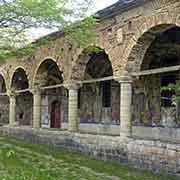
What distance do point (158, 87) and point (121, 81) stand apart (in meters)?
4.57

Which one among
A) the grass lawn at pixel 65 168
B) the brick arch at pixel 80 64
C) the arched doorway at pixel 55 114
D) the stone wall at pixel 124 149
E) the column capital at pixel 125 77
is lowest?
the grass lawn at pixel 65 168

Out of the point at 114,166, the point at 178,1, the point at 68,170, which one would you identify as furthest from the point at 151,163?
the point at 178,1

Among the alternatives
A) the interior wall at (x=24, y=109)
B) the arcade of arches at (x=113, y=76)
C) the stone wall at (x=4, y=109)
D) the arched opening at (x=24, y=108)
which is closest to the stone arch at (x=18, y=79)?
the arcade of arches at (x=113, y=76)

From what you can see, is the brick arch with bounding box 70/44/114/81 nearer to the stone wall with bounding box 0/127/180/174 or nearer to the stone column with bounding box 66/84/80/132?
the stone column with bounding box 66/84/80/132

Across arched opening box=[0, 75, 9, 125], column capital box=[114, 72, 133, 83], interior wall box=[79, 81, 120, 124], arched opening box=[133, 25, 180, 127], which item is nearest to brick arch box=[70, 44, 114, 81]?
arched opening box=[133, 25, 180, 127]

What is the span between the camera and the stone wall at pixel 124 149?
1066 cm

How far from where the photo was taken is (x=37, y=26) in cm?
1161

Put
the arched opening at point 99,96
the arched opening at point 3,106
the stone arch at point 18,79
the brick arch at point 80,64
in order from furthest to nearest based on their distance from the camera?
the arched opening at point 3,106 → the stone arch at point 18,79 → the arched opening at point 99,96 → the brick arch at point 80,64

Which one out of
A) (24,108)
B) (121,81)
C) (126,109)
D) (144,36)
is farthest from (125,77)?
(24,108)

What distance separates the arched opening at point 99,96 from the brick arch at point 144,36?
5.57 meters

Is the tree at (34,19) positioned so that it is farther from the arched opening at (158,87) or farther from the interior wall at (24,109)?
the interior wall at (24,109)

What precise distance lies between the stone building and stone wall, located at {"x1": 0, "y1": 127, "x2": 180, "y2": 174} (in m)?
0.03

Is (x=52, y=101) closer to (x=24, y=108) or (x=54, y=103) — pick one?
(x=54, y=103)

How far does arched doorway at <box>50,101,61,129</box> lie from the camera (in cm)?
2430
